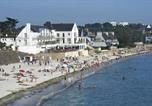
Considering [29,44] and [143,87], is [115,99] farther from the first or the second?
[29,44]

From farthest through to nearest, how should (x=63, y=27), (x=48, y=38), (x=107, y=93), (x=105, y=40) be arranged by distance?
(x=105, y=40), (x=63, y=27), (x=48, y=38), (x=107, y=93)

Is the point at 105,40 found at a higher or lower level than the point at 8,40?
lower

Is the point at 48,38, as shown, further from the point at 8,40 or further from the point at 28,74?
the point at 28,74

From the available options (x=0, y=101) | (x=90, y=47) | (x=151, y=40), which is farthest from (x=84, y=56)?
(x=151, y=40)

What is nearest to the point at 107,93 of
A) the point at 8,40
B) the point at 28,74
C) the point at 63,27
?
the point at 28,74

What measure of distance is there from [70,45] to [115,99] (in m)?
53.7

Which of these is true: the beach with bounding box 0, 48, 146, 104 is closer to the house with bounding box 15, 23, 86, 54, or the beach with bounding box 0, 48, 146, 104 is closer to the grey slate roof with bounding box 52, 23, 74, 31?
the house with bounding box 15, 23, 86, 54

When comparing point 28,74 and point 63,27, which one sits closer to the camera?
point 28,74

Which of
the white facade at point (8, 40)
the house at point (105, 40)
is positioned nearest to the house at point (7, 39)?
the white facade at point (8, 40)

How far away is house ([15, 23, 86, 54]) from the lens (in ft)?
Result: 266

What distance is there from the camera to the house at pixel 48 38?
81.0 metres

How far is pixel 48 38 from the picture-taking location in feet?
299

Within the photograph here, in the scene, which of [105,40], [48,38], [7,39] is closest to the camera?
[7,39]

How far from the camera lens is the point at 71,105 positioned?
1454 inches
